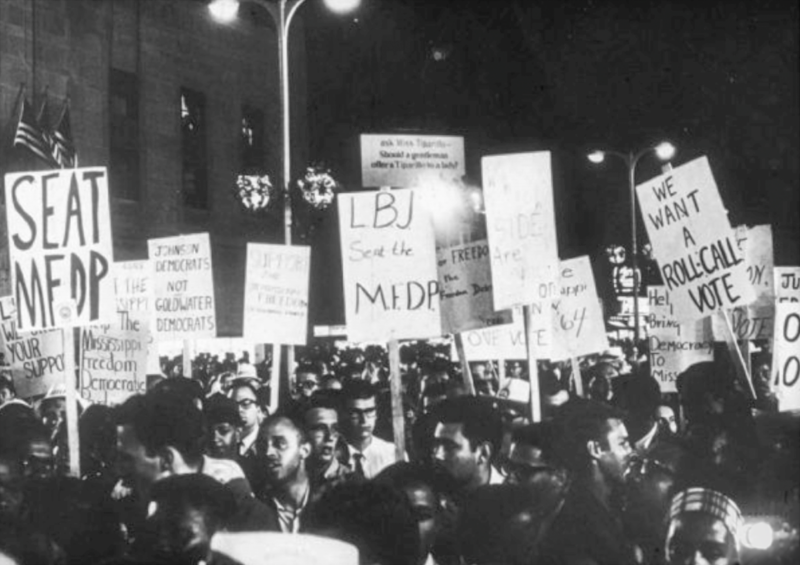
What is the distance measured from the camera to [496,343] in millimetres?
11664

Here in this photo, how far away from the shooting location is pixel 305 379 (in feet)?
45.3

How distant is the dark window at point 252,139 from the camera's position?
33.0 m

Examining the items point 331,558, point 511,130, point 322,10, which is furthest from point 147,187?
point 331,558

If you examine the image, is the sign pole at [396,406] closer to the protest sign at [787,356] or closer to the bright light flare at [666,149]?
the protest sign at [787,356]

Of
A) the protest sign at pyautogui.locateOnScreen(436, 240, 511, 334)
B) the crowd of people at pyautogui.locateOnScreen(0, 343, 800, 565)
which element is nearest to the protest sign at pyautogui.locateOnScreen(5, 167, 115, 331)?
the crowd of people at pyautogui.locateOnScreen(0, 343, 800, 565)

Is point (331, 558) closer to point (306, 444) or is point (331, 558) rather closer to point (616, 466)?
point (616, 466)

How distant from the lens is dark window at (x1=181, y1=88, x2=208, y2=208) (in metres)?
31.0

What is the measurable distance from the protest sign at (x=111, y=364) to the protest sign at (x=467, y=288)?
8.54ft

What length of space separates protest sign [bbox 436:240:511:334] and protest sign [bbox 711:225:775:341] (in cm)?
293

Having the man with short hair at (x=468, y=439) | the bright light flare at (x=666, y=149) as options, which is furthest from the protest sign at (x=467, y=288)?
the man with short hair at (x=468, y=439)

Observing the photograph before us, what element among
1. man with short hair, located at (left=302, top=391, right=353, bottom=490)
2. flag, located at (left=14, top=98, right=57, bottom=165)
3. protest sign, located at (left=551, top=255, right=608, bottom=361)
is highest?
flag, located at (left=14, top=98, right=57, bottom=165)

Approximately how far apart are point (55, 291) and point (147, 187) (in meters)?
21.2

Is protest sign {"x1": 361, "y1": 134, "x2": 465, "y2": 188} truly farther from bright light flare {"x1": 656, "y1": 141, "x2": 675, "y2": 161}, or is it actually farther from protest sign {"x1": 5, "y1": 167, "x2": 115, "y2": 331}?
protest sign {"x1": 5, "y1": 167, "x2": 115, "y2": 331}

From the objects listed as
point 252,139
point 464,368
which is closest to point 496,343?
point 464,368
